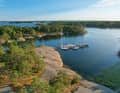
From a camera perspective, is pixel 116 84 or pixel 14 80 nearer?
pixel 14 80

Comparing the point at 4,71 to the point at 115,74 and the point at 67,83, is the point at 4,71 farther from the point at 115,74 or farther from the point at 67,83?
the point at 115,74

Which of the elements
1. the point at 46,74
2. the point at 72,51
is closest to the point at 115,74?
the point at 46,74

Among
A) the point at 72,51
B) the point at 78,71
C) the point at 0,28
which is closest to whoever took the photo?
the point at 78,71

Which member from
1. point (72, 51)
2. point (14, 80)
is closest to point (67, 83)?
point (14, 80)

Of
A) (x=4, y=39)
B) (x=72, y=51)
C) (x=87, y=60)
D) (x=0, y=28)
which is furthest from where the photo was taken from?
(x=0, y=28)

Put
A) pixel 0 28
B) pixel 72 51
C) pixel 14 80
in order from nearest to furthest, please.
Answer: pixel 14 80 → pixel 72 51 → pixel 0 28

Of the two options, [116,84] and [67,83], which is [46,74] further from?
[116,84]

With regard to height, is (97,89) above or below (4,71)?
below

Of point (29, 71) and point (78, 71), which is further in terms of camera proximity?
point (78, 71)

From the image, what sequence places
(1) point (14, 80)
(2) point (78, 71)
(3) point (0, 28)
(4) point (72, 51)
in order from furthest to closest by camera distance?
(3) point (0, 28), (4) point (72, 51), (2) point (78, 71), (1) point (14, 80)
